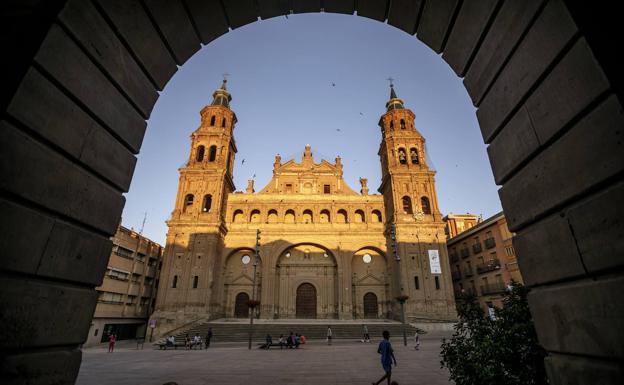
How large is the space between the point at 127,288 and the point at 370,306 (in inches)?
890

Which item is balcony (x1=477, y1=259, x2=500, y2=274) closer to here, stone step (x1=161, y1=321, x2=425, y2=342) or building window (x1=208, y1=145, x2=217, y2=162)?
stone step (x1=161, y1=321, x2=425, y2=342)

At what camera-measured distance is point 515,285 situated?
4.56m

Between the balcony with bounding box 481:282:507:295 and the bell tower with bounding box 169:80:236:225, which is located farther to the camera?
the bell tower with bounding box 169:80:236:225

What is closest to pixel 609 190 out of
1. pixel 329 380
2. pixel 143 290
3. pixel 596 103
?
pixel 596 103

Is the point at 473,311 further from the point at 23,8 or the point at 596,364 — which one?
the point at 23,8

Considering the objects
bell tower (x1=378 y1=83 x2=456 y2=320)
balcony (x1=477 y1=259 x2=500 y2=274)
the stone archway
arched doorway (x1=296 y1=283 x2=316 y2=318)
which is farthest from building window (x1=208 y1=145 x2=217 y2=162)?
the stone archway

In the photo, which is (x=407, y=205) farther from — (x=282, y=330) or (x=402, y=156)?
(x=282, y=330)

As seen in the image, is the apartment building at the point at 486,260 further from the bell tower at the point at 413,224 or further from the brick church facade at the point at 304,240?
the brick church facade at the point at 304,240

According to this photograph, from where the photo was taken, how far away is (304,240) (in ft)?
96.4

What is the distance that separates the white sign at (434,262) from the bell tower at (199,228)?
62.1ft

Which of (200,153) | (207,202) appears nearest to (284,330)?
(207,202)

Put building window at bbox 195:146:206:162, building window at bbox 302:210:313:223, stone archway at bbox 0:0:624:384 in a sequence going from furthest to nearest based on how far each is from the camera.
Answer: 1. building window at bbox 302:210:313:223
2. building window at bbox 195:146:206:162
3. stone archway at bbox 0:0:624:384

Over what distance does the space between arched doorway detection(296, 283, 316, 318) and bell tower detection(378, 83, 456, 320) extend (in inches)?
292

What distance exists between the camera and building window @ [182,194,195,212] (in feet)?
92.2
